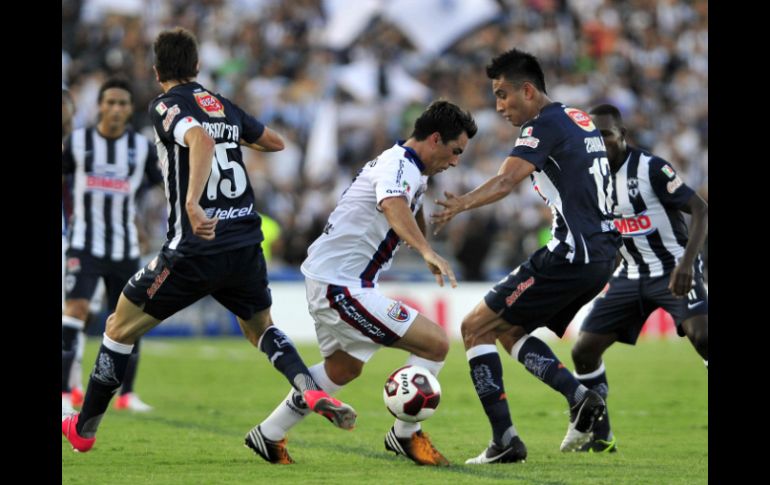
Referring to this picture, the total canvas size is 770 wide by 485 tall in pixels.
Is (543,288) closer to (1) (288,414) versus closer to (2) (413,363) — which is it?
(2) (413,363)

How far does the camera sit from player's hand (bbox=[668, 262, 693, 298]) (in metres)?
7.66

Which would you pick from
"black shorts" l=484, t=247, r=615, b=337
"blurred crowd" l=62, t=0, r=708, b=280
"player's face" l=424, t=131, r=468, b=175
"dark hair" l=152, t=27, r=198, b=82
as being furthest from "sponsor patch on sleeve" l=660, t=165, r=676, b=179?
"blurred crowd" l=62, t=0, r=708, b=280

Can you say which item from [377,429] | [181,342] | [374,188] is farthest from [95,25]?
[374,188]

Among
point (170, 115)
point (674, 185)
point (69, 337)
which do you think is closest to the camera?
point (170, 115)

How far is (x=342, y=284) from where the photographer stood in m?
6.75

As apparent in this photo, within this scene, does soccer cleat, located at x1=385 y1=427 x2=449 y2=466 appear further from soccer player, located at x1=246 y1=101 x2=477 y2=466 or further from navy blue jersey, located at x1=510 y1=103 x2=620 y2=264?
navy blue jersey, located at x1=510 y1=103 x2=620 y2=264

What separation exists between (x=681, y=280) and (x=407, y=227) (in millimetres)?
2275

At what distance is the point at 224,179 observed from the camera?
6727 mm

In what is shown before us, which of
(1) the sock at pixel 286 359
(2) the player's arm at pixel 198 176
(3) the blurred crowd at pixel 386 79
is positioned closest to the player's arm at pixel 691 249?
(1) the sock at pixel 286 359

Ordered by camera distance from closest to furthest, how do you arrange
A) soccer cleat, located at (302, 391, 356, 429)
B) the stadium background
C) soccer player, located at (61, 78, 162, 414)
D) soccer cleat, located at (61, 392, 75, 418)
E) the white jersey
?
1. soccer cleat, located at (302, 391, 356, 429)
2. the white jersey
3. soccer cleat, located at (61, 392, 75, 418)
4. soccer player, located at (61, 78, 162, 414)
5. the stadium background

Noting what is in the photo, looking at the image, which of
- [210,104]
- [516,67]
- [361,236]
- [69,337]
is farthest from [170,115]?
[69,337]

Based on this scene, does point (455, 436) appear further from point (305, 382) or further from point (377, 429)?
point (305, 382)

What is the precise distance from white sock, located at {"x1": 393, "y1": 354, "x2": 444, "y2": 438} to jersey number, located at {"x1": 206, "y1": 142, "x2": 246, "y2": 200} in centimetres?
143

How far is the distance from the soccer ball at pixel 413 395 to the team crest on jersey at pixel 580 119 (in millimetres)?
1814
